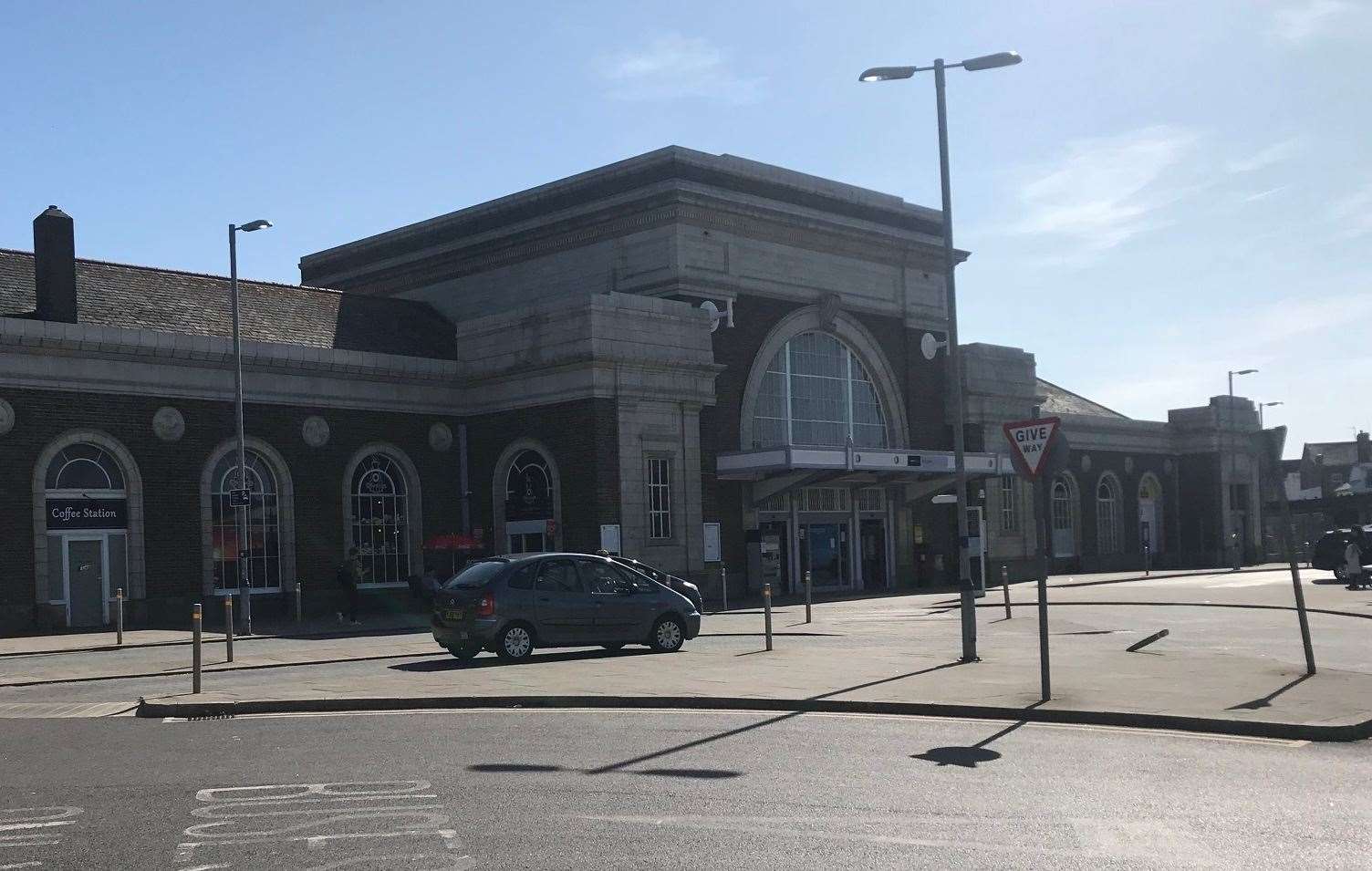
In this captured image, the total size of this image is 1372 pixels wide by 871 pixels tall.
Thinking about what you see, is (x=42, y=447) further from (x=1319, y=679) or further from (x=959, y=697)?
(x=1319, y=679)

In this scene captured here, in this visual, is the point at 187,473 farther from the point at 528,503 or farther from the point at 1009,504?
the point at 1009,504

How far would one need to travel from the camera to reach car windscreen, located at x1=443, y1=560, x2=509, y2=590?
2048 cm

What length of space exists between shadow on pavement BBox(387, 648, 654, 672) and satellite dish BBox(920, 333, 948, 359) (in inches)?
1106

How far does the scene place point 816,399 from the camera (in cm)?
4519

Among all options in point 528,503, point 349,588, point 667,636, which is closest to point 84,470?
point 349,588

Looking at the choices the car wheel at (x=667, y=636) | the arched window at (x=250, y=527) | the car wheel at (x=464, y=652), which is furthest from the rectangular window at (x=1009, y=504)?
the car wheel at (x=464, y=652)

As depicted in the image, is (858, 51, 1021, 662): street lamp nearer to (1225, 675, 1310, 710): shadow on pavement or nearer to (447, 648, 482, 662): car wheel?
(1225, 675, 1310, 710): shadow on pavement

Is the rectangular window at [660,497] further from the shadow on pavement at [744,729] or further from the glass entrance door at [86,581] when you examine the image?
the shadow on pavement at [744,729]

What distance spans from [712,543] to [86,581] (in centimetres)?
1554

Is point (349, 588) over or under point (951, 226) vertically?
under

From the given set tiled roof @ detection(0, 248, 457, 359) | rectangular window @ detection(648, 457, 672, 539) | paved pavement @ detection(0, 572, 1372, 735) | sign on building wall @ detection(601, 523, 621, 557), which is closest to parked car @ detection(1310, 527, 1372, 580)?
paved pavement @ detection(0, 572, 1372, 735)

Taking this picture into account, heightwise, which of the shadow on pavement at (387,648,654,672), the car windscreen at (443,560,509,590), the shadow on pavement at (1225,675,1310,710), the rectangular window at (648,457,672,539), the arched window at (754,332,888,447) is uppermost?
the arched window at (754,332,888,447)

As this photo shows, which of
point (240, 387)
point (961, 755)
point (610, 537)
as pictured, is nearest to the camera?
point (961, 755)

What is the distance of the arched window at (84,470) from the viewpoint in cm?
3188
